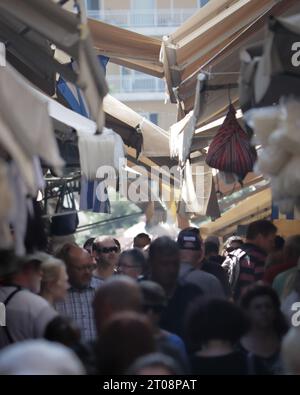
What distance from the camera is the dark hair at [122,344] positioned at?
15.2 feet

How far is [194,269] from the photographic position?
328 inches

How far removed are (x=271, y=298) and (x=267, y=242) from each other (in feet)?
10.7

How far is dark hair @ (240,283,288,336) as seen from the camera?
21.8 ft

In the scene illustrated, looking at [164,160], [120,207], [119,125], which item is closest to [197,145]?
[119,125]

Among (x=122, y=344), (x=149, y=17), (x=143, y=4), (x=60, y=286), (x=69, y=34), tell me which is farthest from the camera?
(x=143, y=4)

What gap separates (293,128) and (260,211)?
639 inches

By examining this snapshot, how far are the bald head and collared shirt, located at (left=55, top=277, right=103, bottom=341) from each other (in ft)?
7.61

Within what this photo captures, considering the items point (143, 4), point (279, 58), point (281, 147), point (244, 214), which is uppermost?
point (279, 58)

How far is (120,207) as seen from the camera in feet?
176

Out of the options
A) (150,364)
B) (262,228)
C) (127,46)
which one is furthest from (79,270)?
(127,46)

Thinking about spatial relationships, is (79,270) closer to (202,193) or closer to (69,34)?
(69,34)
